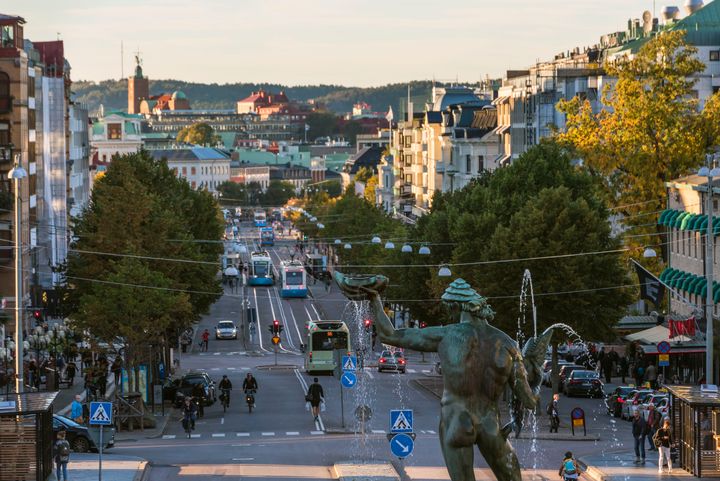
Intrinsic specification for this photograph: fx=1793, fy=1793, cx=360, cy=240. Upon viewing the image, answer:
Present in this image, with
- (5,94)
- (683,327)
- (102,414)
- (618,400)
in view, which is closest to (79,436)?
(102,414)

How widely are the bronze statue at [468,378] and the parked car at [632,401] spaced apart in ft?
134

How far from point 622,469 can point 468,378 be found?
28695 millimetres

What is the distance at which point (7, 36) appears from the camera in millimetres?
98875

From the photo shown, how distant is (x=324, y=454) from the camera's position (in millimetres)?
Result: 48875

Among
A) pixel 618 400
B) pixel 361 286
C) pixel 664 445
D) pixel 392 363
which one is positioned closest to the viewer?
pixel 361 286

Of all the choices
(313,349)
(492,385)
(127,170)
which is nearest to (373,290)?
(492,385)

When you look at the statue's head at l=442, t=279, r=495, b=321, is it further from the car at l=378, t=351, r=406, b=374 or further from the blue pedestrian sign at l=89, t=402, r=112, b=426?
the car at l=378, t=351, r=406, b=374

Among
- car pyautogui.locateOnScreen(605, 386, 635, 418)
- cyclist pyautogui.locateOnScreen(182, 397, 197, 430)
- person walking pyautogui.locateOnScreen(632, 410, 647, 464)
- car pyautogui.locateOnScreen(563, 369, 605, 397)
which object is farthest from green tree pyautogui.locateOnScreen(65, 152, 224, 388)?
person walking pyautogui.locateOnScreen(632, 410, 647, 464)

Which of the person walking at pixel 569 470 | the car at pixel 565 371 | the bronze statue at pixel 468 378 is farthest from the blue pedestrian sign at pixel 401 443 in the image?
the car at pixel 565 371

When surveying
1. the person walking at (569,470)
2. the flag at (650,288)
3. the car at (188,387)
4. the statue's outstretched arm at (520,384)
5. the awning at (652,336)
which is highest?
the statue's outstretched arm at (520,384)

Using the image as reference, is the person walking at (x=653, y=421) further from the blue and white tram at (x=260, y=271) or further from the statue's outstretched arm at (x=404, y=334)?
the blue and white tram at (x=260, y=271)

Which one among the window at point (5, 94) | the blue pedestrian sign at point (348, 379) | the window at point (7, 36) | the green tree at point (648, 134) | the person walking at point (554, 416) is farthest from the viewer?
the window at point (7, 36)

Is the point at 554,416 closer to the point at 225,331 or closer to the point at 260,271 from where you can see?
the point at 225,331

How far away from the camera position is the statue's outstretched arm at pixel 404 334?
52.8 feet
